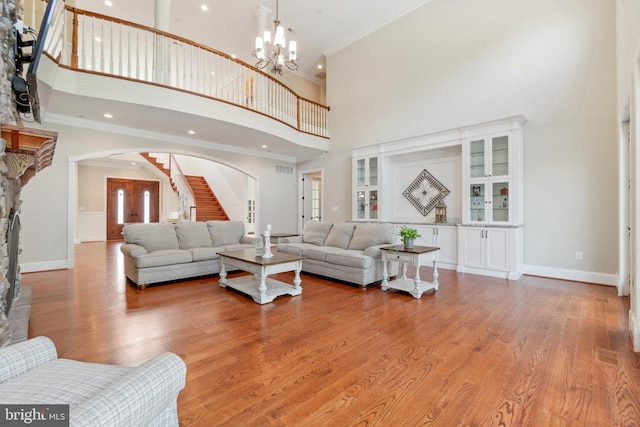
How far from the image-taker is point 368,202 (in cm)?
702

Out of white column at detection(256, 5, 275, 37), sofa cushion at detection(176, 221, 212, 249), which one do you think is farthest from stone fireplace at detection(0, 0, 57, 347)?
white column at detection(256, 5, 275, 37)

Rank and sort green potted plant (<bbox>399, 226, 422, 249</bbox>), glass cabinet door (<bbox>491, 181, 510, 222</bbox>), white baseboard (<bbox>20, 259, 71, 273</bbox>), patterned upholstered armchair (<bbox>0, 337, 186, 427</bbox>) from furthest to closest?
1. white baseboard (<bbox>20, 259, 71, 273</bbox>)
2. glass cabinet door (<bbox>491, 181, 510, 222</bbox>)
3. green potted plant (<bbox>399, 226, 422, 249</bbox>)
4. patterned upholstered armchair (<bbox>0, 337, 186, 427</bbox>)

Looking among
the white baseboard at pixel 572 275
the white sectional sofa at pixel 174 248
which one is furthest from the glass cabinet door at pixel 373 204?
the white baseboard at pixel 572 275

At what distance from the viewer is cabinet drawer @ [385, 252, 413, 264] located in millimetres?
3748

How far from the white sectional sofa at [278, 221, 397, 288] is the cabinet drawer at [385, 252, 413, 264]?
0.31 metres

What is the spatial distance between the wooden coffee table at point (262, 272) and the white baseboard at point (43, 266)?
135 inches

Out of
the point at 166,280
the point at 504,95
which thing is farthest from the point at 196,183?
the point at 504,95

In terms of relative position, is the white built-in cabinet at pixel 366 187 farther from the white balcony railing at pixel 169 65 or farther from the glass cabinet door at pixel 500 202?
the glass cabinet door at pixel 500 202

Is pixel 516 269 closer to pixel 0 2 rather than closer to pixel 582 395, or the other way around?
pixel 582 395

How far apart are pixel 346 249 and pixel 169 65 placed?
14.5 ft

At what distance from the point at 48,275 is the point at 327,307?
4798mm

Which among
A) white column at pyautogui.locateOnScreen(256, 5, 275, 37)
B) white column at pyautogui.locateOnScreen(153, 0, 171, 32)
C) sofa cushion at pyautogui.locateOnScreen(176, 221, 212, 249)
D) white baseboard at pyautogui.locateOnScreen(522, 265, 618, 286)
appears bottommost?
white baseboard at pyautogui.locateOnScreen(522, 265, 618, 286)

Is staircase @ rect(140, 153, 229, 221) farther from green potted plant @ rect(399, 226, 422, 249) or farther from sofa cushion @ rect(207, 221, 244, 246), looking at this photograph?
green potted plant @ rect(399, 226, 422, 249)

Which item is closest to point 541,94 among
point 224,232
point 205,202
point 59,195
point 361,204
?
point 361,204
